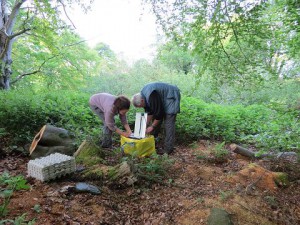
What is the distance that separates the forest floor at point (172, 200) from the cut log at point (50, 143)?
1.16 ft

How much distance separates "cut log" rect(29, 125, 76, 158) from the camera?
14.6 ft

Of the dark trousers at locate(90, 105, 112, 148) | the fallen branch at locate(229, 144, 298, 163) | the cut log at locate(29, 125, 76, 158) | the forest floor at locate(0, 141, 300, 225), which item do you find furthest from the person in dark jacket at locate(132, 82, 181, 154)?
the cut log at locate(29, 125, 76, 158)

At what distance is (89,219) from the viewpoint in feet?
9.10

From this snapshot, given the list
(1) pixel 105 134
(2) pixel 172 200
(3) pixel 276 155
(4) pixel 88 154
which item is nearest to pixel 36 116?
(1) pixel 105 134

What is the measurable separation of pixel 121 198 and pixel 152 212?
1.69 ft

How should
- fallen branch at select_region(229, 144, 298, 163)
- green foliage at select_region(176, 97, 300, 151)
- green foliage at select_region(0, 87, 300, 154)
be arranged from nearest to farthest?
green foliage at select_region(0, 87, 300, 154) < fallen branch at select_region(229, 144, 298, 163) < green foliage at select_region(176, 97, 300, 151)

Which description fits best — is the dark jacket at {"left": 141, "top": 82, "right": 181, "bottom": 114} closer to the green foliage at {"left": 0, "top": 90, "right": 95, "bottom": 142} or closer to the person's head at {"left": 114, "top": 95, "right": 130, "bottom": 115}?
the person's head at {"left": 114, "top": 95, "right": 130, "bottom": 115}

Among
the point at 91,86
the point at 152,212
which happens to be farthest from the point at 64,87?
the point at 152,212

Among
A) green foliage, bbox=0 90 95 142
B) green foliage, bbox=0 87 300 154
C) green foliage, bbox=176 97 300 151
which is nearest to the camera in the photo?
green foliage, bbox=0 87 300 154

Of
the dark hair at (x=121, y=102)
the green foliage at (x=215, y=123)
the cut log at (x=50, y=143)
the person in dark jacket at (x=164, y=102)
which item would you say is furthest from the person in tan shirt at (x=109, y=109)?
the green foliage at (x=215, y=123)

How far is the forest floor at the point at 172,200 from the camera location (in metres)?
2.85

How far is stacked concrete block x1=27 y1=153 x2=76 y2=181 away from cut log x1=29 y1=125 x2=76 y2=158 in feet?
3.02

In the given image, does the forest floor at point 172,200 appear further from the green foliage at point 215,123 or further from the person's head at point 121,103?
the person's head at point 121,103

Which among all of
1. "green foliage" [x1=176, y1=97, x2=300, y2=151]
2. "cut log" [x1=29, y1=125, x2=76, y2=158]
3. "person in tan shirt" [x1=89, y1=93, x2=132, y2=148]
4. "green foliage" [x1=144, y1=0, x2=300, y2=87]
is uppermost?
"green foliage" [x1=144, y1=0, x2=300, y2=87]
